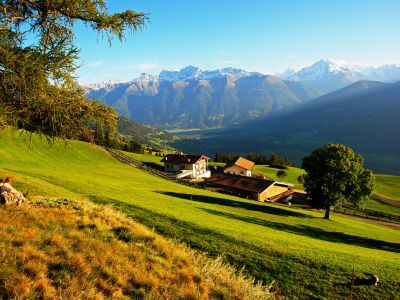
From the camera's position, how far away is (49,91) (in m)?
15.4

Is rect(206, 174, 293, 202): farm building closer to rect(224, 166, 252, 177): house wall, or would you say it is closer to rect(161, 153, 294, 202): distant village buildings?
rect(161, 153, 294, 202): distant village buildings

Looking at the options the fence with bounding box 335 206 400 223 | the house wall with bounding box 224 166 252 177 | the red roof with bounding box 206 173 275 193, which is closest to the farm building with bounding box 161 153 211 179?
the house wall with bounding box 224 166 252 177

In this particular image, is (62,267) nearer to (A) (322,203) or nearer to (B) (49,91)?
(B) (49,91)

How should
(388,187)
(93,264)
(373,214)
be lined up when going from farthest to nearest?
(388,187) → (373,214) → (93,264)

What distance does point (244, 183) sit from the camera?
86250 millimetres

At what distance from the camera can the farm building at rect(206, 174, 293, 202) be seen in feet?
267

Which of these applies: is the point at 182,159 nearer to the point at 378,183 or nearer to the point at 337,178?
the point at 337,178

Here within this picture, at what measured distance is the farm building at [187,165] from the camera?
115287mm

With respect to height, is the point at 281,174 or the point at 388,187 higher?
the point at 388,187

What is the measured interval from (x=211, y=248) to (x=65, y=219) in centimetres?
Result: 834

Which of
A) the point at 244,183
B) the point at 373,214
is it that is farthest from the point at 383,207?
the point at 244,183

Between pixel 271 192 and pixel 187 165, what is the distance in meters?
38.8

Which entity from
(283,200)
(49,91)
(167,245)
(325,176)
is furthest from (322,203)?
(49,91)

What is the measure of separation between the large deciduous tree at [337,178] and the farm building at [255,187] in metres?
23.7
